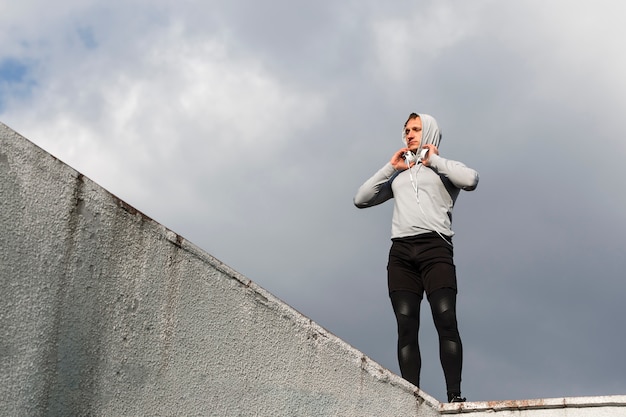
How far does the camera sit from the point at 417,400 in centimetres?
436

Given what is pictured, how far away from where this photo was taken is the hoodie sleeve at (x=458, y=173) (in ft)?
17.8

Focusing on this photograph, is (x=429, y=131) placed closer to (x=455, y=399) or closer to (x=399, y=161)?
(x=399, y=161)

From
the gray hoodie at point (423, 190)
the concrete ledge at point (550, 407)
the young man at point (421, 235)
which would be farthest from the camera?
the gray hoodie at point (423, 190)

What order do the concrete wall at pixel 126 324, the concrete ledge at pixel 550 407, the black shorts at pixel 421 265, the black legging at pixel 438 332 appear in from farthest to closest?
1. the black shorts at pixel 421 265
2. the black legging at pixel 438 332
3. the concrete ledge at pixel 550 407
4. the concrete wall at pixel 126 324

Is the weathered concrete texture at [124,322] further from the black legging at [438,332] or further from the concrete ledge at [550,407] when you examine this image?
the black legging at [438,332]

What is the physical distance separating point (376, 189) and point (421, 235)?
1.85 feet

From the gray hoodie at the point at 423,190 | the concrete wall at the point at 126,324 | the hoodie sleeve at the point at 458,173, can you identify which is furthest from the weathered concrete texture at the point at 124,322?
the hoodie sleeve at the point at 458,173

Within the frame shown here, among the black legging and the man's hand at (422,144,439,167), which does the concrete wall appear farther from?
the man's hand at (422,144,439,167)

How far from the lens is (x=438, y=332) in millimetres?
5223

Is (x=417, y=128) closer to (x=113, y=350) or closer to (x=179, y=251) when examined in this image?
(x=179, y=251)

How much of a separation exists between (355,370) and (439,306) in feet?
4.41

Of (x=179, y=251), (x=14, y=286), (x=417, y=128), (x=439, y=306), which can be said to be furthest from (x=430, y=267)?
(x=14, y=286)

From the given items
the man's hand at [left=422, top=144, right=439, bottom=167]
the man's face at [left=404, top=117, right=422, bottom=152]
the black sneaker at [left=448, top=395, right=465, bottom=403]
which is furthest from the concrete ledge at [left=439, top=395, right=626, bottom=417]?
the man's face at [left=404, top=117, right=422, bottom=152]

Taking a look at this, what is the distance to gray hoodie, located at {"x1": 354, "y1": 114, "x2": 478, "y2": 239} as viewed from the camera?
18.0ft
